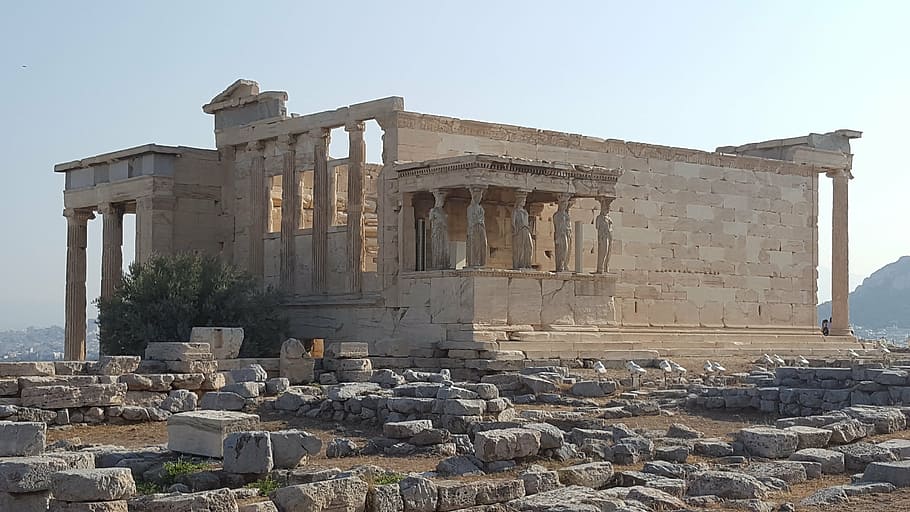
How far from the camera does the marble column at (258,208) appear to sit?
26234 mm

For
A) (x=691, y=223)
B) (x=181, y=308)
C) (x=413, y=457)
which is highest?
(x=691, y=223)

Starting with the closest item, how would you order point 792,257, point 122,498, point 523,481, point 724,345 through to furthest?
point 122,498 < point 523,481 < point 724,345 < point 792,257

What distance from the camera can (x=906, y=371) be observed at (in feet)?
52.7

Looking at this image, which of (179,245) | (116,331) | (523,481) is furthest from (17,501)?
(179,245)

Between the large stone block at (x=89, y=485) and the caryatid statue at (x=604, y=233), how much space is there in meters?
16.7

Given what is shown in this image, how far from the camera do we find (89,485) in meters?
7.93

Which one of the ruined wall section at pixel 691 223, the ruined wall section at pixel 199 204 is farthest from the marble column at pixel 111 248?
the ruined wall section at pixel 691 223

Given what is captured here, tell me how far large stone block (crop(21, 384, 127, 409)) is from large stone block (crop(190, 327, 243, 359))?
358 centimetres

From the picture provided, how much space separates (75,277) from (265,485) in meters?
20.6

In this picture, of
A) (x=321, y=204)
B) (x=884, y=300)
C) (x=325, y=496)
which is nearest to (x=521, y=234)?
(x=321, y=204)

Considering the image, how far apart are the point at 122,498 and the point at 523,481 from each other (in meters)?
2.83

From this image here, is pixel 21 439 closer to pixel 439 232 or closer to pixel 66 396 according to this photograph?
pixel 66 396

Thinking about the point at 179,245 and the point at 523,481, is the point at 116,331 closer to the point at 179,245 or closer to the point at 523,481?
the point at 179,245

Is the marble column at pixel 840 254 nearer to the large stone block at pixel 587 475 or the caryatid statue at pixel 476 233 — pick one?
the caryatid statue at pixel 476 233
